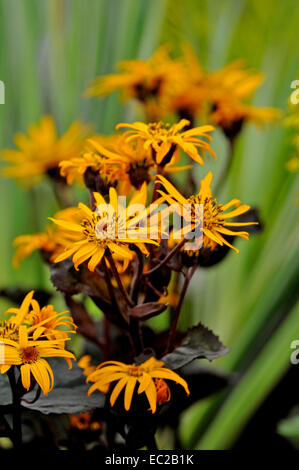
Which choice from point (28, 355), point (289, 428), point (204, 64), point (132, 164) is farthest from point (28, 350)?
point (204, 64)

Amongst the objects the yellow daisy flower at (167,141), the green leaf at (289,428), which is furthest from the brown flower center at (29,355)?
the green leaf at (289,428)

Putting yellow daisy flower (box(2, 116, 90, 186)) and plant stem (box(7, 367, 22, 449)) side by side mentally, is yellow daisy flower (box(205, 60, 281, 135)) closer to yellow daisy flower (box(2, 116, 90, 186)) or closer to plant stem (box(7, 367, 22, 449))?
yellow daisy flower (box(2, 116, 90, 186))

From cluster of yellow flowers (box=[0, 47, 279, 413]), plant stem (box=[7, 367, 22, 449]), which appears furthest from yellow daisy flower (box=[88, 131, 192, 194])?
plant stem (box=[7, 367, 22, 449])

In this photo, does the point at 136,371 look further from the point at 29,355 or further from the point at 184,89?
the point at 184,89

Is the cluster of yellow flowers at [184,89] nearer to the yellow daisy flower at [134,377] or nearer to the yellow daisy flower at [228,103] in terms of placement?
the yellow daisy flower at [228,103]

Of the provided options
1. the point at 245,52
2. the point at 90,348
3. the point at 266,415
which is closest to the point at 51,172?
the point at 90,348

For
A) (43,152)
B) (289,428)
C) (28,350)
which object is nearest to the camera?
(28,350)
